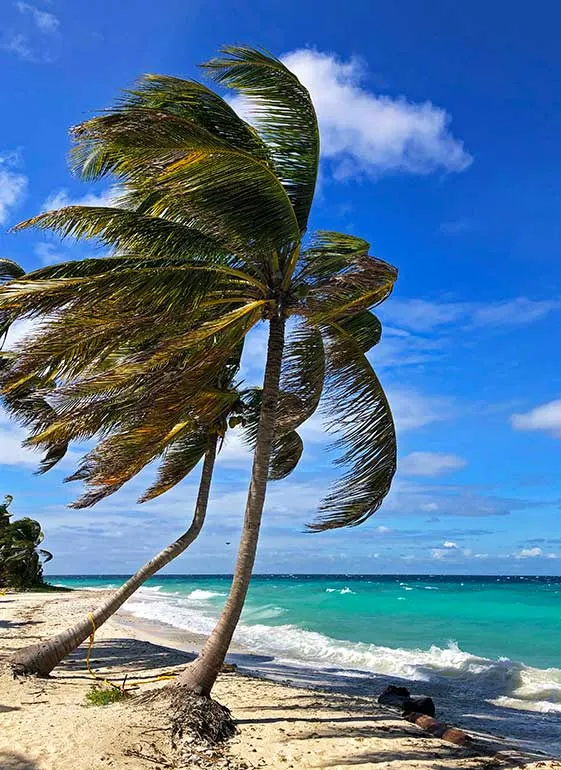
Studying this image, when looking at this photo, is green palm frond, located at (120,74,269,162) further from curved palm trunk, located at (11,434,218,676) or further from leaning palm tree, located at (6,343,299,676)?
curved palm trunk, located at (11,434,218,676)

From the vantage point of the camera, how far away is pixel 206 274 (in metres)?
7.41

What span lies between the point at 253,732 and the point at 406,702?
4.13 meters

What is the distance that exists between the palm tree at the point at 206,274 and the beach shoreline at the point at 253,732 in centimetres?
Result: 94

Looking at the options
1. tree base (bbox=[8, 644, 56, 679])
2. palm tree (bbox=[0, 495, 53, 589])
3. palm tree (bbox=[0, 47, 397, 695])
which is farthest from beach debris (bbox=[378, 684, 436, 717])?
palm tree (bbox=[0, 495, 53, 589])

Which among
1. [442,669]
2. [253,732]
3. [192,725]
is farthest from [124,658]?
[442,669]

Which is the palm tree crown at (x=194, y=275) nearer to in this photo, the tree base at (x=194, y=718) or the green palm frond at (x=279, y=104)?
the green palm frond at (x=279, y=104)

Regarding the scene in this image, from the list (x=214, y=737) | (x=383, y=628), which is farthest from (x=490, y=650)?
(x=214, y=737)

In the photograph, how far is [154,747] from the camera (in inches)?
248

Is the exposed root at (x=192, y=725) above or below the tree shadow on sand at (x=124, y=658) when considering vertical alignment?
above

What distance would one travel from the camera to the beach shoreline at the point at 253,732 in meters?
6.16

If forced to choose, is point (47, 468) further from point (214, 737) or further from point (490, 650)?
point (490, 650)

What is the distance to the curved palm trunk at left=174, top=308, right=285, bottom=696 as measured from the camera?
725 centimetres

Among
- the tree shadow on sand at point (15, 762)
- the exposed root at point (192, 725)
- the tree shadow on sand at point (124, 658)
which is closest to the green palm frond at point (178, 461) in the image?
the tree shadow on sand at point (124, 658)

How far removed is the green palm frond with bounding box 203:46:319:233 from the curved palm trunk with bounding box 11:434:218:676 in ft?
20.4
